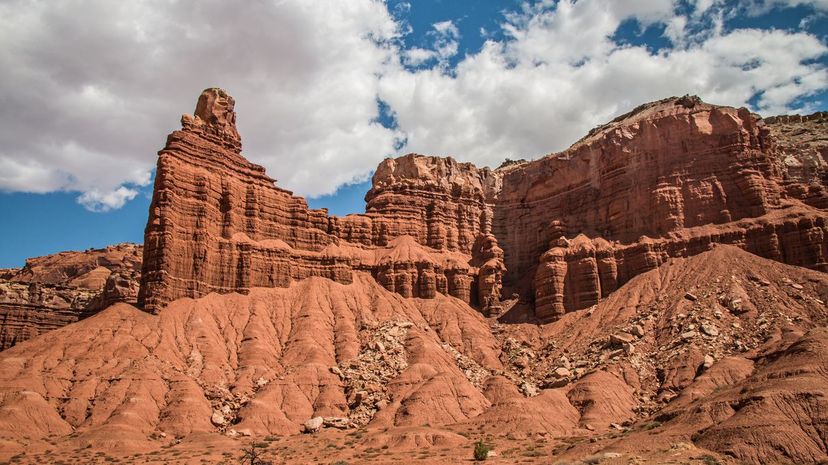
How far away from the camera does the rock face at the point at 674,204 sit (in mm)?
76438

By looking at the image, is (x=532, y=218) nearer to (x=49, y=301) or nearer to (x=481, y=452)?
(x=481, y=452)

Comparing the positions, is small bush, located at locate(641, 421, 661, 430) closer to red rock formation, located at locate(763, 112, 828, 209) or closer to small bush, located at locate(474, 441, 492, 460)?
small bush, located at locate(474, 441, 492, 460)

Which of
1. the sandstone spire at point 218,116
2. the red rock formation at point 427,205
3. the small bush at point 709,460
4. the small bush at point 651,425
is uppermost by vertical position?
the sandstone spire at point 218,116

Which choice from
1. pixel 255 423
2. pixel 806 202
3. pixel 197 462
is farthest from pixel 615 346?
pixel 197 462

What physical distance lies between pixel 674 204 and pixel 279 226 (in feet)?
156

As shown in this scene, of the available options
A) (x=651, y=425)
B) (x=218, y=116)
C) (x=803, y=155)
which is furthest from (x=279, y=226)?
(x=803, y=155)

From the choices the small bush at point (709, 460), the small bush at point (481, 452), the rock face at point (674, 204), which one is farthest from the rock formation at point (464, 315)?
the small bush at point (481, 452)

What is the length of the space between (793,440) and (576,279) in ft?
158

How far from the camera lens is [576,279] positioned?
275ft

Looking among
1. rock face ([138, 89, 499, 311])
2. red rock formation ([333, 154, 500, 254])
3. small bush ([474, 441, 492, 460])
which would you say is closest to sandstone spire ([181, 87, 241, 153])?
rock face ([138, 89, 499, 311])

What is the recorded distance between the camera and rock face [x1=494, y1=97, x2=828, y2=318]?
76438 millimetres

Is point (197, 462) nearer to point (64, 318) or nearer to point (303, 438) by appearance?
point (303, 438)

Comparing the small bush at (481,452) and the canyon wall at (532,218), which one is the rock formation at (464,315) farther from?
the small bush at (481,452)

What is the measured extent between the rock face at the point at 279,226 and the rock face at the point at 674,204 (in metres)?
14.0
